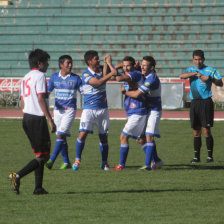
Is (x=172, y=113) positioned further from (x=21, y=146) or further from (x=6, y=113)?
(x=21, y=146)

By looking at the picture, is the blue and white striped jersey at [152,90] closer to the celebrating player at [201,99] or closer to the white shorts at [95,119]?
the white shorts at [95,119]

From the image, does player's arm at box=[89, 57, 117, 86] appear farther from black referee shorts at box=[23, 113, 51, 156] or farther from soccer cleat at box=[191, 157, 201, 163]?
soccer cleat at box=[191, 157, 201, 163]

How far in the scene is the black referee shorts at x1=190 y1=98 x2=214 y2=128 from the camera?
1167 centimetres

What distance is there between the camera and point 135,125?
33.0ft

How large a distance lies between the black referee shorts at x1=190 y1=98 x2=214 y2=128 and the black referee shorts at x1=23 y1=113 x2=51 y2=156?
490 centimetres

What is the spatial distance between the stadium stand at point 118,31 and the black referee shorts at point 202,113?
19.6 m

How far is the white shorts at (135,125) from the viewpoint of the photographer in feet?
33.0

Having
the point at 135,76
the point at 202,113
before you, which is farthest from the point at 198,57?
the point at 135,76

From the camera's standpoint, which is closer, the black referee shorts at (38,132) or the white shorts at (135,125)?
the black referee shorts at (38,132)

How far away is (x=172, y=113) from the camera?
25.2m

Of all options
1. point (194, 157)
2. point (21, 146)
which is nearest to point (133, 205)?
point (194, 157)

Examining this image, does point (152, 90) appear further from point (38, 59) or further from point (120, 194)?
point (38, 59)

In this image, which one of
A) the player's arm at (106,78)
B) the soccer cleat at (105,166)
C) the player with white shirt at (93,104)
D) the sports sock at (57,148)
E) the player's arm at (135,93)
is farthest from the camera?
the sports sock at (57,148)

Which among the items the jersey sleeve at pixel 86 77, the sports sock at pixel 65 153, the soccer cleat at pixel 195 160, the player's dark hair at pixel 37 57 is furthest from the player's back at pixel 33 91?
the soccer cleat at pixel 195 160
